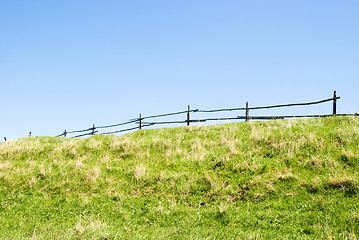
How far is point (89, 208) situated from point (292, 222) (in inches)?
208

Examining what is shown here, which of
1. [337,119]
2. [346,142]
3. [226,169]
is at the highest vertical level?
[337,119]

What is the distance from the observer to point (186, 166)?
9648 millimetres

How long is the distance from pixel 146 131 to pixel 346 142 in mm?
11059

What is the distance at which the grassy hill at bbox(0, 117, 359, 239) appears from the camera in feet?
19.8

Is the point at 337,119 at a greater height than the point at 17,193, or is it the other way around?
the point at 337,119

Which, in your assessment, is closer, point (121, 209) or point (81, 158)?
point (121, 209)

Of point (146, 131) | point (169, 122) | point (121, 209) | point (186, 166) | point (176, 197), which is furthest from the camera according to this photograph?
point (169, 122)

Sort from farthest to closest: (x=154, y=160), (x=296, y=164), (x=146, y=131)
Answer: (x=146, y=131), (x=154, y=160), (x=296, y=164)

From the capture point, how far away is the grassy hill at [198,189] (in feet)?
19.8

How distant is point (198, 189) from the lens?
26.7ft

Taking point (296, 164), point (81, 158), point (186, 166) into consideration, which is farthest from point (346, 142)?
point (81, 158)

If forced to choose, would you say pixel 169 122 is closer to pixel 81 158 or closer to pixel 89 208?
pixel 81 158

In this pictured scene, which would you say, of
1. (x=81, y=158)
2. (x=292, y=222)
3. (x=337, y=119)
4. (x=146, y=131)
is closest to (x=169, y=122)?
(x=146, y=131)

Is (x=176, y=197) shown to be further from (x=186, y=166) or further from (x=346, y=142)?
(x=346, y=142)
